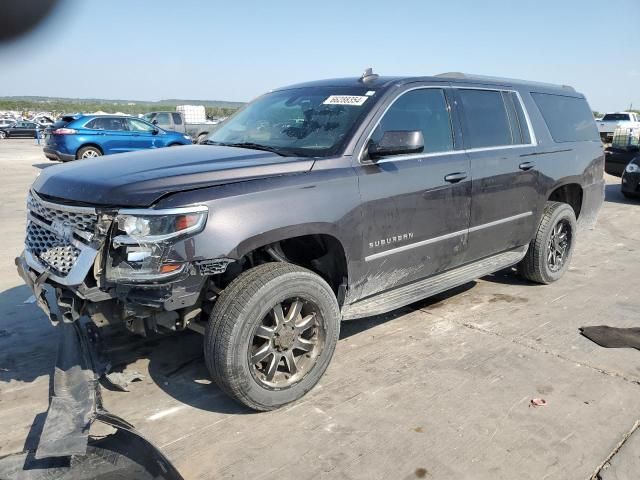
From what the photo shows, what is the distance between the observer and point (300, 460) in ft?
8.99

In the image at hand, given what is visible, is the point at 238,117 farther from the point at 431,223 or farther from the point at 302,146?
the point at 431,223

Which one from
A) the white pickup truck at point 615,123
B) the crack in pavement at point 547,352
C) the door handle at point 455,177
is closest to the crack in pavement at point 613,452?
the crack in pavement at point 547,352

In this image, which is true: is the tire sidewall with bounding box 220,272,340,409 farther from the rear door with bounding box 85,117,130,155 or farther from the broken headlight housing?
the rear door with bounding box 85,117,130,155

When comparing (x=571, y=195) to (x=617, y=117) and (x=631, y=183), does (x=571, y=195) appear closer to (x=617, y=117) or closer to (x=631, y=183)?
(x=631, y=183)

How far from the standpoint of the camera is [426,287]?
4.15 m

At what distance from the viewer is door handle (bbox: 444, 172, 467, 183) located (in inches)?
159

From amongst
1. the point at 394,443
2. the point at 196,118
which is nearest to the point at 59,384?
the point at 394,443

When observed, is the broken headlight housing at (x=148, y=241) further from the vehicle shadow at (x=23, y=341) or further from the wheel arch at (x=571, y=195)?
the wheel arch at (x=571, y=195)

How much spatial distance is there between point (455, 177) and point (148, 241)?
2372 mm

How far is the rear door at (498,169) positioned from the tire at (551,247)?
23 centimetres

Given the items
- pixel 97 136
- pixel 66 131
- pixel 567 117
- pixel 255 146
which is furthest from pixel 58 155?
pixel 567 117

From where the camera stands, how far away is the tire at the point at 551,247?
17.4 ft

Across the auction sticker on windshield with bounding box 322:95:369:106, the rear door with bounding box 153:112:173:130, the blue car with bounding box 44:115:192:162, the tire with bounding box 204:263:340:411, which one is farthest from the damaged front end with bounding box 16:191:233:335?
the rear door with bounding box 153:112:173:130

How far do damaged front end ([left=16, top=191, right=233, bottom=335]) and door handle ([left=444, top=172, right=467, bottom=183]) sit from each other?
1.92m
